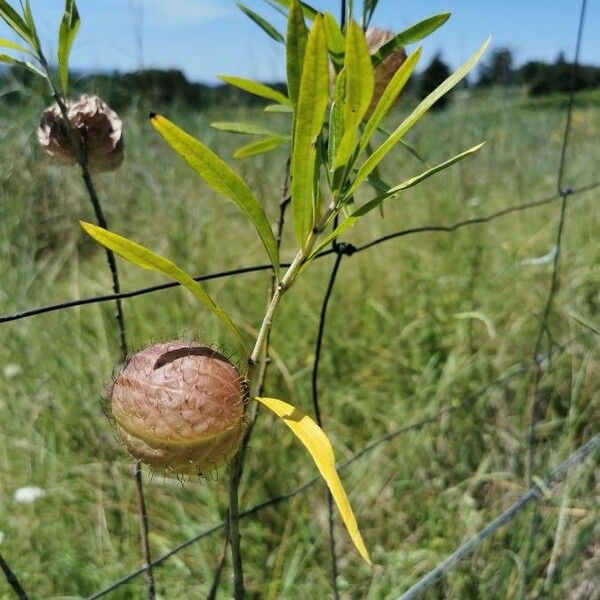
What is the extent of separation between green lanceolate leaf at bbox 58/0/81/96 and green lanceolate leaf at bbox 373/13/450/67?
253 mm

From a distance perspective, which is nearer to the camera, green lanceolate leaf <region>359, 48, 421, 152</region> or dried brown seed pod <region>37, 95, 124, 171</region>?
green lanceolate leaf <region>359, 48, 421, 152</region>

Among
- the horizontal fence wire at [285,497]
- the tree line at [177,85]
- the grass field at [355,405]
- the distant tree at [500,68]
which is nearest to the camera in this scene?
the horizontal fence wire at [285,497]

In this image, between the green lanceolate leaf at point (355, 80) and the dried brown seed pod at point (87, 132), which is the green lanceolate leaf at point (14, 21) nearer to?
the dried brown seed pod at point (87, 132)

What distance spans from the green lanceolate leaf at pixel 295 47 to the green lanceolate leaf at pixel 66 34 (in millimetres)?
248

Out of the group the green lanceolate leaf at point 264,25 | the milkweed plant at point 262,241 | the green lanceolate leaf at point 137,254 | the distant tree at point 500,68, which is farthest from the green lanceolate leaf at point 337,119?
the distant tree at point 500,68

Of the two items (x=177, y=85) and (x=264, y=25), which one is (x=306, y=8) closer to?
(x=264, y=25)

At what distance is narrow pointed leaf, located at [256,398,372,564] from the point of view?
391 millimetres

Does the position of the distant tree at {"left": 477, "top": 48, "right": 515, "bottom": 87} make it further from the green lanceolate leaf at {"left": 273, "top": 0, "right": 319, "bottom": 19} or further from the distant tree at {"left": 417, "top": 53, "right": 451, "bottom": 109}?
the green lanceolate leaf at {"left": 273, "top": 0, "right": 319, "bottom": 19}

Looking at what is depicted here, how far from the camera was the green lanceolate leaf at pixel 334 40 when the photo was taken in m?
0.58

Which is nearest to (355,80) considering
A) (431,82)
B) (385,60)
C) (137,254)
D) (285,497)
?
(137,254)

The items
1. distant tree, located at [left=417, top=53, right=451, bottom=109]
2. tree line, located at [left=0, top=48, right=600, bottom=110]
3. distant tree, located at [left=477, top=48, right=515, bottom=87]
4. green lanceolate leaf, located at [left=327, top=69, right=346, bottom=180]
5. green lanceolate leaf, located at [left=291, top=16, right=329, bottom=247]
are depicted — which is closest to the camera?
green lanceolate leaf, located at [left=291, top=16, right=329, bottom=247]

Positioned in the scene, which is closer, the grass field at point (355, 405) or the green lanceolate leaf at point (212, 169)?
the green lanceolate leaf at point (212, 169)

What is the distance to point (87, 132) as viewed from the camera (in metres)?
0.64

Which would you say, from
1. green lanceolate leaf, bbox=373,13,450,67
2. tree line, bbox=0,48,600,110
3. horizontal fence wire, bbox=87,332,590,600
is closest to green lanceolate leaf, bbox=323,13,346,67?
green lanceolate leaf, bbox=373,13,450,67
